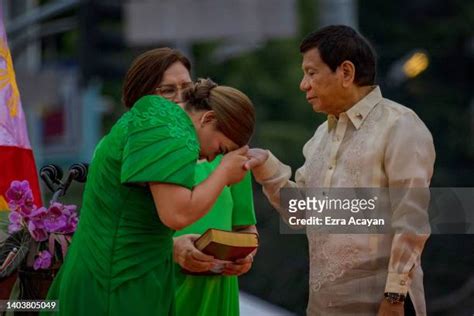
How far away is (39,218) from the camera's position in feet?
14.6

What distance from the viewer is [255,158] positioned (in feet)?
13.3

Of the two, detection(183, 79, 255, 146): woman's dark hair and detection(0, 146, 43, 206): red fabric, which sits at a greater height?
detection(183, 79, 255, 146): woman's dark hair

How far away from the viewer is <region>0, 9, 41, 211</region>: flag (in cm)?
486

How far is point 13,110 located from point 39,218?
2.19 ft

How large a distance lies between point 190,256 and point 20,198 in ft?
1.99

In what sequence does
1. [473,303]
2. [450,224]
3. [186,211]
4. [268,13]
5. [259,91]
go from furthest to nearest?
[259,91]
[268,13]
[473,303]
[450,224]
[186,211]

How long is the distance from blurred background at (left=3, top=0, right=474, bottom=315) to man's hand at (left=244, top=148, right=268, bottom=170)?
1.10 m

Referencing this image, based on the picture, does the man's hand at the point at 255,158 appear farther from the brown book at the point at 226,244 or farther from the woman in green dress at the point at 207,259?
the woman in green dress at the point at 207,259

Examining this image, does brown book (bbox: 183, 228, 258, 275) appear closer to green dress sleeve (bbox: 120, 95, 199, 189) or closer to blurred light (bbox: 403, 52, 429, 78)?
green dress sleeve (bbox: 120, 95, 199, 189)

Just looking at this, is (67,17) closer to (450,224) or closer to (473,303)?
(473,303)

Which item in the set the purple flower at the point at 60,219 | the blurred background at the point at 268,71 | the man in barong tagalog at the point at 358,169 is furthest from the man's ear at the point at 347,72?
the purple flower at the point at 60,219

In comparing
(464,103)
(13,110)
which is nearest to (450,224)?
(13,110)

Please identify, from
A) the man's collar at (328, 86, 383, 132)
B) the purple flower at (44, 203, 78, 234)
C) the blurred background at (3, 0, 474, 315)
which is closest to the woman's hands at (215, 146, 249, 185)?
the man's collar at (328, 86, 383, 132)

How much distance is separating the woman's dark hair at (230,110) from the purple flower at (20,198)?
2.65 ft
